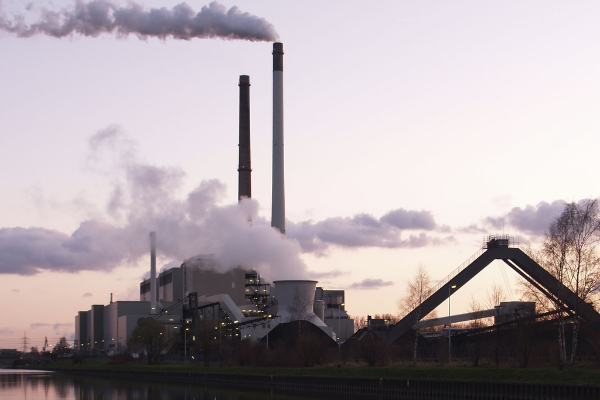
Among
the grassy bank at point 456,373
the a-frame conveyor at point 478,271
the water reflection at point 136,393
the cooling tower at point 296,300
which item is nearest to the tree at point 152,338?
the cooling tower at point 296,300

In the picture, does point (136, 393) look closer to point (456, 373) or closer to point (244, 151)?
point (456, 373)

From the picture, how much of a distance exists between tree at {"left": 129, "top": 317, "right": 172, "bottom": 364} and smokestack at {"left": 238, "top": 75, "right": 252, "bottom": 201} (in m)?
21.2

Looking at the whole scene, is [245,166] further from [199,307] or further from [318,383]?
[318,383]

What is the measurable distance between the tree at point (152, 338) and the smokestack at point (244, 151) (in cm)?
2119

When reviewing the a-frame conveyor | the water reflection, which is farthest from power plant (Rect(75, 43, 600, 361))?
the water reflection

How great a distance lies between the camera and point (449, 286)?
61406 mm

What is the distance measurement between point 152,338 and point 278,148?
27.5 meters

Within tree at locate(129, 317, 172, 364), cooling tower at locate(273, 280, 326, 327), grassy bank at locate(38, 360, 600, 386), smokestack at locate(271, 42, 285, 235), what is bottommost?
tree at locate(129, 317, 172, 364)

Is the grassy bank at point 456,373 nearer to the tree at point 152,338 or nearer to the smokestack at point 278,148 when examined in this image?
the tree at point 152,338

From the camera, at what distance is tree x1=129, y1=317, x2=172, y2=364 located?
86.8 meters

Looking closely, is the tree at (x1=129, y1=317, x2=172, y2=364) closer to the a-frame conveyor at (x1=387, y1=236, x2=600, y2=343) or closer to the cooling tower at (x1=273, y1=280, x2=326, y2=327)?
the cooling tower at (x1=273, y1=280, x2=326, y2=327)

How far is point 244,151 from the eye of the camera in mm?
99688

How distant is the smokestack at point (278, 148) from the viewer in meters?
86.8

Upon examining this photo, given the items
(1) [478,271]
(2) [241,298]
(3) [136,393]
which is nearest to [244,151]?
(2) [241,298]
